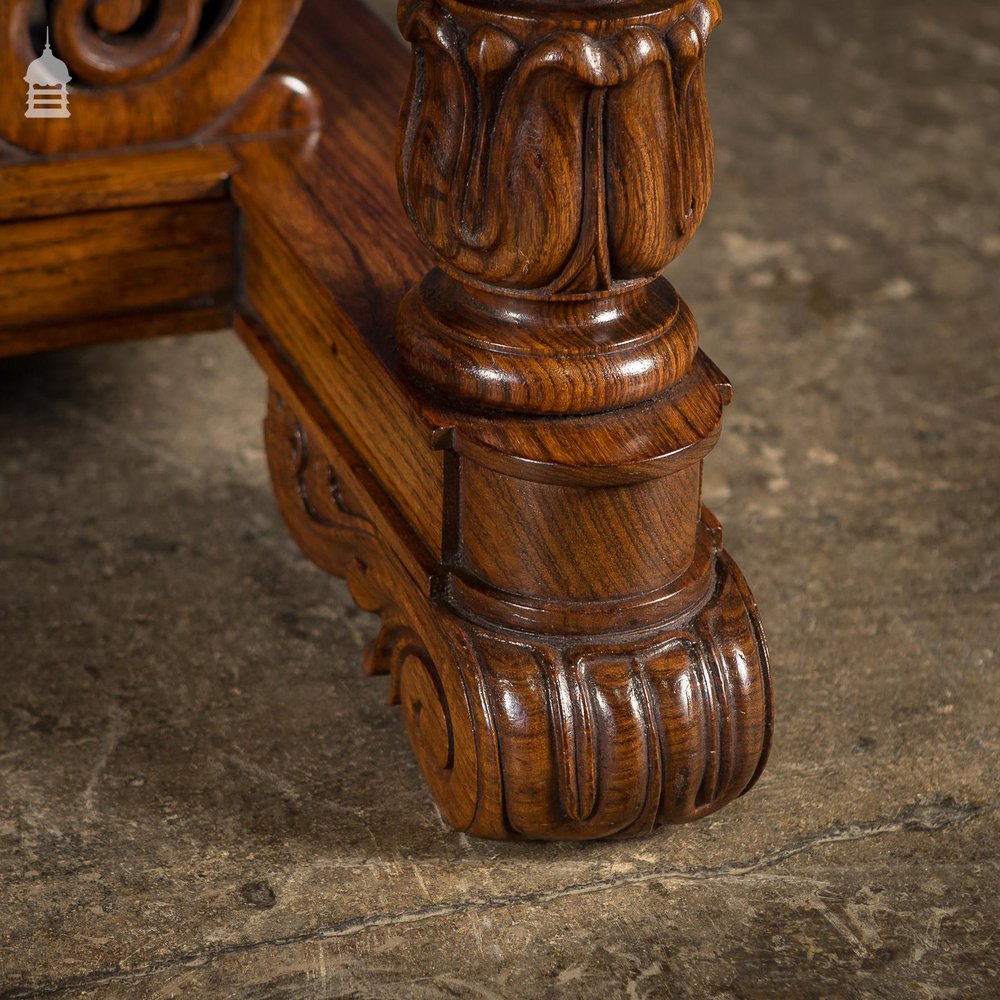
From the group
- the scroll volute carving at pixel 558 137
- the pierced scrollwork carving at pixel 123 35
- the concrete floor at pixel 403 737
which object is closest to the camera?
the scroll volute carving at pixel 558 137

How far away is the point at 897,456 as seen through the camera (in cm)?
199

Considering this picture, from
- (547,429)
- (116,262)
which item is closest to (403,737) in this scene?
(547,429)

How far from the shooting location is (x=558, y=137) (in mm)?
1183

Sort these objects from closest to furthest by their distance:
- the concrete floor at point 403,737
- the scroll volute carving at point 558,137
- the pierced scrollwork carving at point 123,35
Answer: the scroll volute carving at point 558,137 < the concrete floor at point 403,737 < the pierced scrollwork carving at point 123,35

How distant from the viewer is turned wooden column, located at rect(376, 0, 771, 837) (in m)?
1.19

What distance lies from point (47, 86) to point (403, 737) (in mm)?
741

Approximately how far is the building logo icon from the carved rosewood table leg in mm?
472

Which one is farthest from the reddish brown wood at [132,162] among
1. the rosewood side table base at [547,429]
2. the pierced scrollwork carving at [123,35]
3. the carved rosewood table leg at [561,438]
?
the carved rosewood table leg at [561,438]

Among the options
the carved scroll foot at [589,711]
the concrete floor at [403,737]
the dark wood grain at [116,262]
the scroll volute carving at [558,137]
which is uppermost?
the scroll volute carving at [558,137]

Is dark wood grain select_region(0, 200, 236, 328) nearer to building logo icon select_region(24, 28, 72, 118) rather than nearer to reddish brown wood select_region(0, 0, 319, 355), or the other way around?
reddish brown wood select_region(0, 0, 319, 355)

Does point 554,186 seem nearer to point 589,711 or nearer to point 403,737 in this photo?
point 589,711

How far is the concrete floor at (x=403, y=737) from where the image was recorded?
4.27 ft

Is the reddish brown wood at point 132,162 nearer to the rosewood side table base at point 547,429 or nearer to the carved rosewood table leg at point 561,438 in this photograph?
the rosewood side table base at point 547,429

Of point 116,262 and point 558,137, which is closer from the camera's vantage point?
point 558,137
